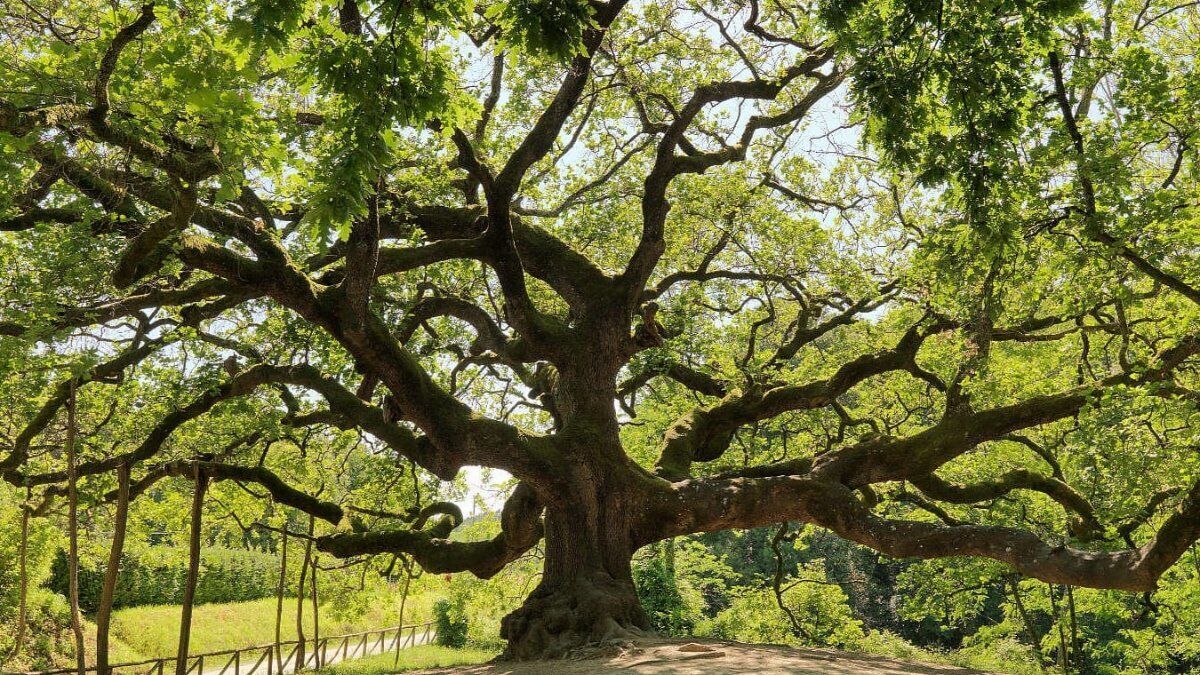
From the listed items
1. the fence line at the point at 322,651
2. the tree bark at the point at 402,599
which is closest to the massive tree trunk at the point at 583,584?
the tree bark at the point at 402,599

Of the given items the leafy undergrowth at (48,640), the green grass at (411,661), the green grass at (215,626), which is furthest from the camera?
the green grass at (215,626)

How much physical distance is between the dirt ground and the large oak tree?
2.59 ft

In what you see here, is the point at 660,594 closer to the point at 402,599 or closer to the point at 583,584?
the point at 402,599

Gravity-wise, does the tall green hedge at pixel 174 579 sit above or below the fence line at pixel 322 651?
above

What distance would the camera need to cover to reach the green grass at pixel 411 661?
1834cm

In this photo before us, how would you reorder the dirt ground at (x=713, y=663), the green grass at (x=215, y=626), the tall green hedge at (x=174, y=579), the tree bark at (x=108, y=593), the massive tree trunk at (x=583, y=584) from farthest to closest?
the tall green hedge at (x=174, y=579) < the green grass at (x=215, y=626) < the massive tree trunk at (x=583, y=584) < the tree bark at (x=108, y=593) < the dirt ground at (x=713, y=663)

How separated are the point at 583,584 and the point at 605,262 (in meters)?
6.05

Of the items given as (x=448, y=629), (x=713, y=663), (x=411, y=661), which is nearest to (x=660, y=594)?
(x=411, y=661)

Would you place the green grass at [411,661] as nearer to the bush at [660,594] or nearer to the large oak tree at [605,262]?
the bush at [660,594]

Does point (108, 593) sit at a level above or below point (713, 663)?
above

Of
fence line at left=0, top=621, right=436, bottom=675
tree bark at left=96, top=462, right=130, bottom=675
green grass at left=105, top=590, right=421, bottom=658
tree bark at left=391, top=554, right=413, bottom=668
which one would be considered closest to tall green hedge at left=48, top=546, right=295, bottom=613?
green grass at left=105, top=590, right=421, bottom=658

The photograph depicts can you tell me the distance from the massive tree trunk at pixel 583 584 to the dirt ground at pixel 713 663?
48 centimetres

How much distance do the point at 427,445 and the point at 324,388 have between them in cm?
142

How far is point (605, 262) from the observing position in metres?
13.6
